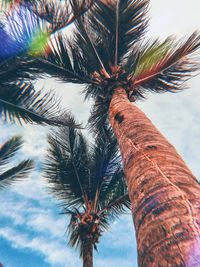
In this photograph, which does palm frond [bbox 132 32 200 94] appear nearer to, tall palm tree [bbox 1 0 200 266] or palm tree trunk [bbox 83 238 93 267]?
tall palm tree [bbox 1 0 200 266]

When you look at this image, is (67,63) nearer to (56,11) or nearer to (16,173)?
(56,11)

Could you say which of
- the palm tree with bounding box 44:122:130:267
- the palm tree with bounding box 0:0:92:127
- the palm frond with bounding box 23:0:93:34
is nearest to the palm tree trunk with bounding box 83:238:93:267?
the palm tree with bounding box 44:122:130:267

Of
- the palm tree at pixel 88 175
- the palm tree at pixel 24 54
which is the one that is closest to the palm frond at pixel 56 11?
the palm tree at pixel 24 54

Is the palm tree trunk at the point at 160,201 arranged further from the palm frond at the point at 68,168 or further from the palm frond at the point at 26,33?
the palm frond at the point at 68,168

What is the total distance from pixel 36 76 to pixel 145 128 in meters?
3.98

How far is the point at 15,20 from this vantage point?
5023 millimetres

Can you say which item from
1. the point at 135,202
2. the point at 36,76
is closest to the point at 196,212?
the point at 135,202

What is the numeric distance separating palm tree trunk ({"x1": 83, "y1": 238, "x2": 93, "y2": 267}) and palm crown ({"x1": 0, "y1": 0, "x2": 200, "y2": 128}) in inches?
114

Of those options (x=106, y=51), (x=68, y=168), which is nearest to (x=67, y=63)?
(x=106, y=51)

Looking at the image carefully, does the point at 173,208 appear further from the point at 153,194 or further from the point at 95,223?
the point at 95,223

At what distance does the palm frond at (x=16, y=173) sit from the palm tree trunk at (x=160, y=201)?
582 cm

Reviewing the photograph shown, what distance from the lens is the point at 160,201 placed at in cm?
154

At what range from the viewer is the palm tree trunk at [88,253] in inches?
248

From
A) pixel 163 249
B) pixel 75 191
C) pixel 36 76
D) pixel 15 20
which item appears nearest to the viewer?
pixel 163 249
